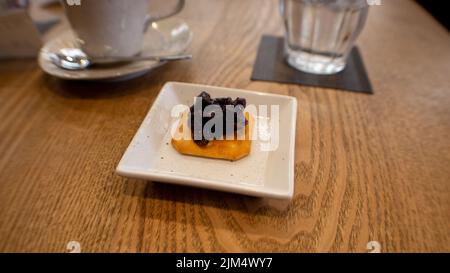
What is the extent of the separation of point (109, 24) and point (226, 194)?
0.42 meters

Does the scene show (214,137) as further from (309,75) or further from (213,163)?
(309,75)

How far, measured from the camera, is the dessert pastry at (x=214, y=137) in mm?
461

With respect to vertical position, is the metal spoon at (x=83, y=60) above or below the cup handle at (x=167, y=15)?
below

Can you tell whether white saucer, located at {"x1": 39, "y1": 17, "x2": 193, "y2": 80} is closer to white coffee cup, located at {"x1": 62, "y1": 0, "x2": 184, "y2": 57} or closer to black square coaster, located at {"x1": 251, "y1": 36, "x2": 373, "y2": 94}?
white coffee cup, located at {"x1": 62, "y1": 0, "x2": 184, "y2": 57}

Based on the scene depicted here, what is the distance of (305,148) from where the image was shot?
1.71 feet

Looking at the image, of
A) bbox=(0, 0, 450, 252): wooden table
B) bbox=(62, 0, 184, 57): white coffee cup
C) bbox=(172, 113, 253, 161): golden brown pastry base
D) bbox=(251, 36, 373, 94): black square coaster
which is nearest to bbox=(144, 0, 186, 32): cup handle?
bbox=(62, 0, 184, 57): white coffee cup

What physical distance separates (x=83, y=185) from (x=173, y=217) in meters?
0.15

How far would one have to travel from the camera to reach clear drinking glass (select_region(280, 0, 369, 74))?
68 cm

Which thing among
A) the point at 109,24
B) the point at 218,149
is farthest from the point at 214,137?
the point at 109,24

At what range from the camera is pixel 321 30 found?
27.8 inches

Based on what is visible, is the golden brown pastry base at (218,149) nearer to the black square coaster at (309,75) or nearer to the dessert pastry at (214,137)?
the dessert pastry at (214,137)

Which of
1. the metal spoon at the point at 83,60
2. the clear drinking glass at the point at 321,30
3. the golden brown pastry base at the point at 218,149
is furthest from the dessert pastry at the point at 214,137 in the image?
the clear drinking glass at the point at 321,30

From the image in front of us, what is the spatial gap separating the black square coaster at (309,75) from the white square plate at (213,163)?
0.57 feet

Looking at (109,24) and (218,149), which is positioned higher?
(109,24)
